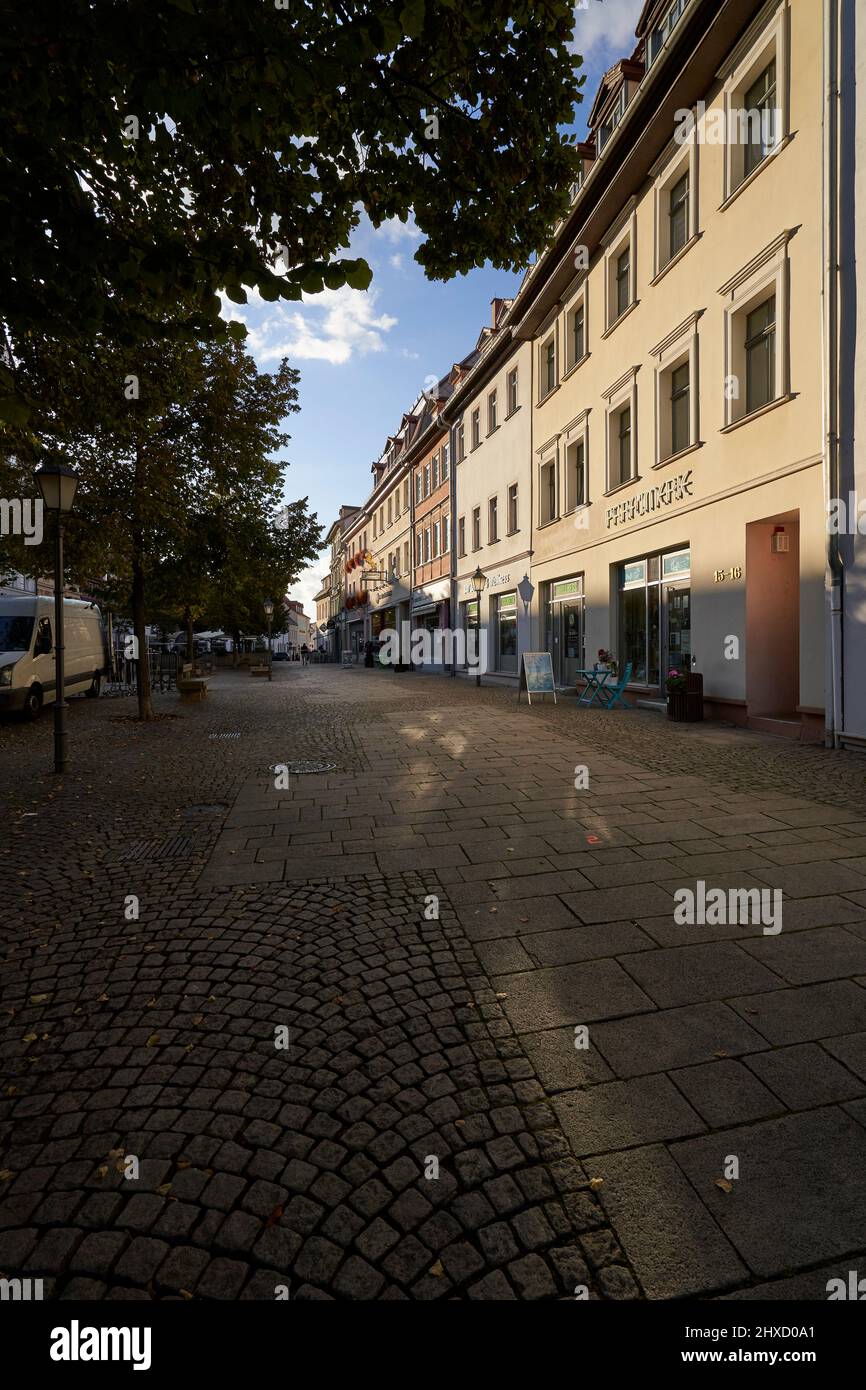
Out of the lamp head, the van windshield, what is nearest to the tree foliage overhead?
the lamp head

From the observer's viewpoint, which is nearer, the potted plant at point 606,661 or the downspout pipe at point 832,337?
the downspout pipe at point 832,337

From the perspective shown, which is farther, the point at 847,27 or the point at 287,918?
the point at 847,27

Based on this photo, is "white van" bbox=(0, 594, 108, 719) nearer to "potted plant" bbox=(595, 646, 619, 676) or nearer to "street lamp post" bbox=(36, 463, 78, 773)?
"street lamp post" bbox=(36, 463, 78, 773)

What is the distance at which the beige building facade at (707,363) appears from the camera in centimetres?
969

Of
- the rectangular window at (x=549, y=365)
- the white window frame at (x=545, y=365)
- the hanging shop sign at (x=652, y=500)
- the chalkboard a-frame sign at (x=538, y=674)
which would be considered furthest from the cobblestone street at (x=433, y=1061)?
the rectangular window at (x=549, y=365)

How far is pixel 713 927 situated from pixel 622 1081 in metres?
1.48

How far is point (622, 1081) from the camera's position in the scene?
2.40 meters

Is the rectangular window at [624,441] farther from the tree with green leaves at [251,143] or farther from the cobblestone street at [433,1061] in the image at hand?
the cobblestone street at [433,1061]

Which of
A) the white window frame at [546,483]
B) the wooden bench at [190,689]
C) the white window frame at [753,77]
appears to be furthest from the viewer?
the white window frame at [546,483]

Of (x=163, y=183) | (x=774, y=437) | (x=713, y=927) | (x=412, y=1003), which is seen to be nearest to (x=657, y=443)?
(x=774, y=437)

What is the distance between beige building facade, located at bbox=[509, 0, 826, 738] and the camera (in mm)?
9688

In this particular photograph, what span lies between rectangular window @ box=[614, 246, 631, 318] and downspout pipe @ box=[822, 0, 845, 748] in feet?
21.8

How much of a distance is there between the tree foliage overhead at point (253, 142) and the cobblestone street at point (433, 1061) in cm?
348
